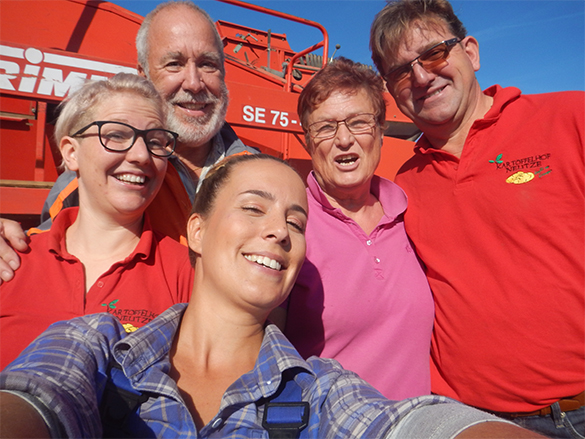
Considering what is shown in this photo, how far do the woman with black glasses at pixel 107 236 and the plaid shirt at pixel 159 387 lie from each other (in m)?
0.30

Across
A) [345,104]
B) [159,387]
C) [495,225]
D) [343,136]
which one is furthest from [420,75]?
[159,387]

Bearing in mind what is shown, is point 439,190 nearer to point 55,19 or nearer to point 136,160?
point 136,160

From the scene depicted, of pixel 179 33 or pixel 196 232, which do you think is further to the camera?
pixel 179 33

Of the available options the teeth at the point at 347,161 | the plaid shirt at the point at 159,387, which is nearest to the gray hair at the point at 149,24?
the teeth at the point at 347,161

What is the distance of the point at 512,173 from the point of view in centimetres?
185

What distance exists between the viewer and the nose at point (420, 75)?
2.11 m

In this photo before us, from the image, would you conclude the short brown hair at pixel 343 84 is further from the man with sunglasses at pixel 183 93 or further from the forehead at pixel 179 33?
the forehead at pixel 179 33

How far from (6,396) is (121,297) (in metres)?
0.75

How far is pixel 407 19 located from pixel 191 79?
144 centimetres

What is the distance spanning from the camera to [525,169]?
1.82m

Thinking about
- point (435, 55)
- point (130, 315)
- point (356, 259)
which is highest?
point (435, 55)

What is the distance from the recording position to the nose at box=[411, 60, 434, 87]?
6.92ft

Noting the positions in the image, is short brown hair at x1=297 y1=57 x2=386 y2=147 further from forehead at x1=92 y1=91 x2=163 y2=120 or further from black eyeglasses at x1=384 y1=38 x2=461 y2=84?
forehead at x1=92 y1=91 x2=163 y2=120

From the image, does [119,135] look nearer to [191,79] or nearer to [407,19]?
[191,79]
